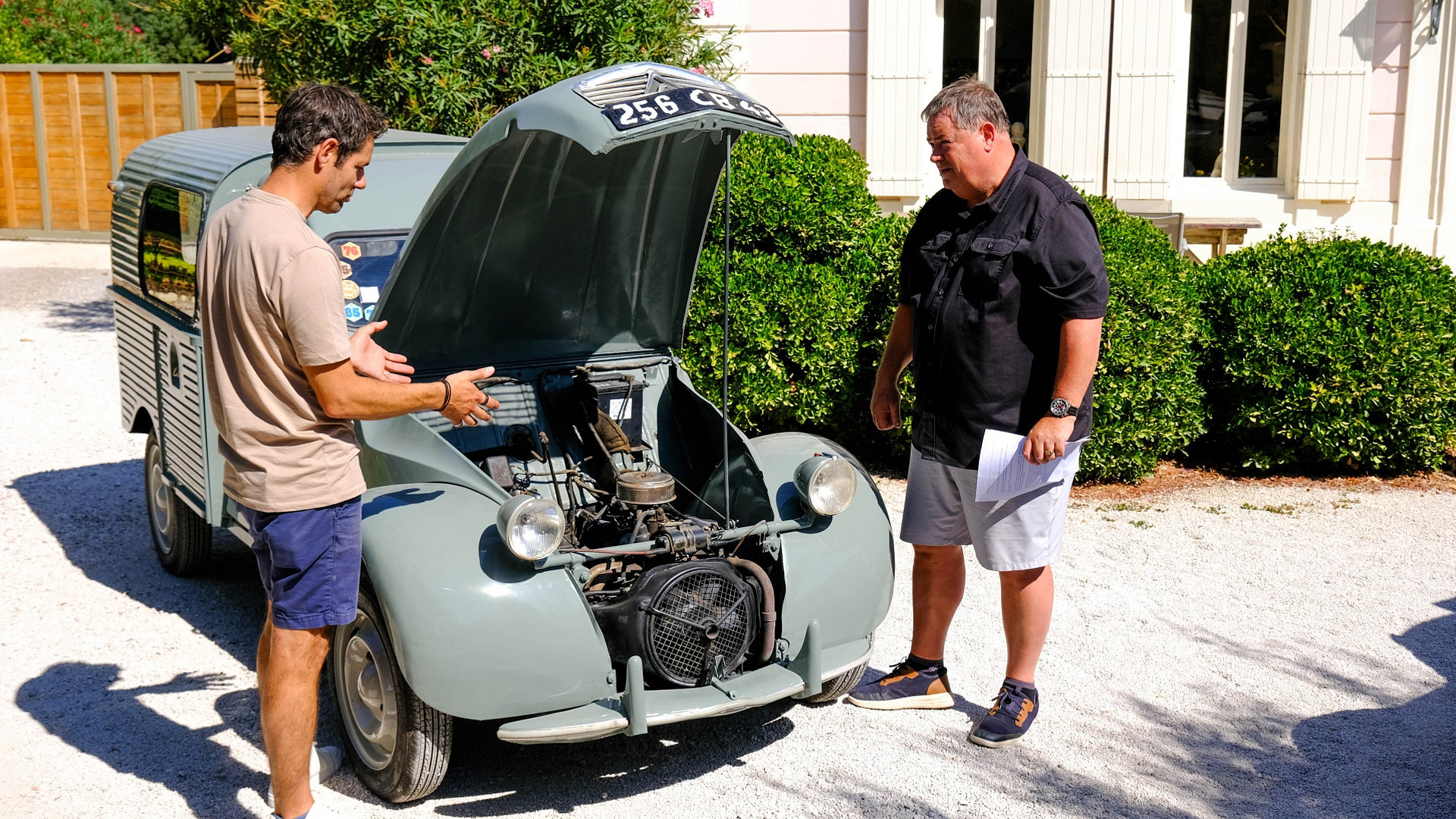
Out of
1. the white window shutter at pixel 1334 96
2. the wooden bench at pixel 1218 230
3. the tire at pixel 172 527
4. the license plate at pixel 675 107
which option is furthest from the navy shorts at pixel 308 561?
the white window shutter at pixel 1334 96

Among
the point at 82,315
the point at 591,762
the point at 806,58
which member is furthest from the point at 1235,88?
the point at 82,315

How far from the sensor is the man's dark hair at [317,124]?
→ 130 inches

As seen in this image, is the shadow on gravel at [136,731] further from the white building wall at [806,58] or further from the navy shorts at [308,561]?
the white building wall at [806,58]

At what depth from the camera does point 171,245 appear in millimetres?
5344

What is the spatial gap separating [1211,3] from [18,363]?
9.82 metres

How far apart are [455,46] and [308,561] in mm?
4738

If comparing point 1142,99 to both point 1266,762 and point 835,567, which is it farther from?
point 835,567

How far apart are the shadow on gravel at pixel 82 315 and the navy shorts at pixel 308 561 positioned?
334 inches

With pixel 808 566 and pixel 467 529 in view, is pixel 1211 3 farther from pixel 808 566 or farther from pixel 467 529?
pixel 467 529

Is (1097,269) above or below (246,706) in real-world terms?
above

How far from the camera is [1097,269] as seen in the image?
3.93 meters

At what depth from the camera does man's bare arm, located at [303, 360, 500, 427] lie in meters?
3.29

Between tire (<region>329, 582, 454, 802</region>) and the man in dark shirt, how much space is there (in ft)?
5.73

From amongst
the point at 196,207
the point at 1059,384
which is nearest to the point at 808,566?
the point at 1059,384
